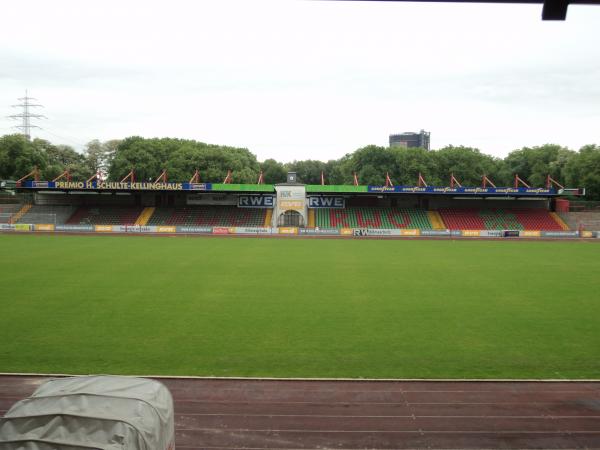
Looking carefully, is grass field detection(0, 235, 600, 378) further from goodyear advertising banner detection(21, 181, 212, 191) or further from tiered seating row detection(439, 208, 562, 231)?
tiered seating row detection(439, 208, 562, 231)

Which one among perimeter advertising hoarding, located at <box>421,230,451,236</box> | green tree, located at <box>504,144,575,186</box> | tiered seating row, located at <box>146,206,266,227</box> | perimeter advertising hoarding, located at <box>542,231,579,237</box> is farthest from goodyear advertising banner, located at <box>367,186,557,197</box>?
green tree, located at <box>504,144,575,186</box>

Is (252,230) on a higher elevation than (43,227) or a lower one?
higher

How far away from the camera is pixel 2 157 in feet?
218

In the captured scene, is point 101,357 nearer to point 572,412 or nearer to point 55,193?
point 572,412

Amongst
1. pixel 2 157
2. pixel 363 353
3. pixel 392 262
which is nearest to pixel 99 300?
pixel 363 353

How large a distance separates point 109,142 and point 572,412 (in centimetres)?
9759

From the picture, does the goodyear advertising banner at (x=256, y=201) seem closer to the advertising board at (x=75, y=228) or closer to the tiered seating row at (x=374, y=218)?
the tiered seating row at (x=374, y=218)

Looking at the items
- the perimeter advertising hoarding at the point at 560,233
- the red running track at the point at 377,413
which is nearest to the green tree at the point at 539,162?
the perimeter advertising hoarding at the point at 560,233

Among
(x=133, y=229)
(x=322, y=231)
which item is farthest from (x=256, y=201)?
(x=133, y=229)

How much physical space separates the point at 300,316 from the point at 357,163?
6579 centimetres

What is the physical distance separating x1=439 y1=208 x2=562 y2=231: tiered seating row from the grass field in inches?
960

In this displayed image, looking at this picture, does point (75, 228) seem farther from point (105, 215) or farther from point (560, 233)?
point (560, 233)

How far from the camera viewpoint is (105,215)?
54000 millimetres

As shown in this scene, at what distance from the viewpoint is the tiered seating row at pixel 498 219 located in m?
51.4
